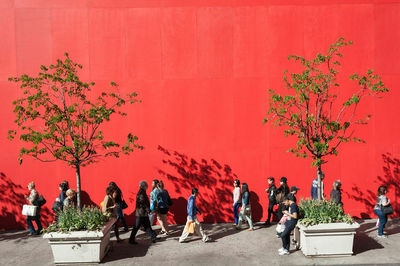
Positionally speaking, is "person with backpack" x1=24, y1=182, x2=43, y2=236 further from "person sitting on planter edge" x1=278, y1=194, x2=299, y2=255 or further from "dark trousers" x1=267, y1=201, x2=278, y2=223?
"person sitting on planter edge" x1=278, y1=194, x2=299, y2=255

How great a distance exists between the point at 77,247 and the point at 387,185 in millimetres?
9392

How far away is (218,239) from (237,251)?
104 centimetres

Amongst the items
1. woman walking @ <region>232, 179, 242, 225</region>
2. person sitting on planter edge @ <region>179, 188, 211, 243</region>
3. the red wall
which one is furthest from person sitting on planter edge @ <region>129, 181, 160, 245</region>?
woman walking @ <region>232, 179, 242, 225</region>

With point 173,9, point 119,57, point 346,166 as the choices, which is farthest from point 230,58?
point 346,166

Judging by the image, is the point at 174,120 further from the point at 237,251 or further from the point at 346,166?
the point at 346,166

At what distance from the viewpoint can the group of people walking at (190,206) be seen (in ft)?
27.7

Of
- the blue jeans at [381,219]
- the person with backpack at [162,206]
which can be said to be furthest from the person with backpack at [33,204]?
the blue jeans at [381,219]

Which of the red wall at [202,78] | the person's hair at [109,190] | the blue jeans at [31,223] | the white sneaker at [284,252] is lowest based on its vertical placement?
the white sneaker at [284,252]

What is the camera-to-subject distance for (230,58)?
10.4 meters

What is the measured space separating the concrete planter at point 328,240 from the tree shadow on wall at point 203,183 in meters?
3.43

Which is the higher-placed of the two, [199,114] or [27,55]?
[27,55]

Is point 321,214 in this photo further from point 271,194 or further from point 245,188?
point 245,188

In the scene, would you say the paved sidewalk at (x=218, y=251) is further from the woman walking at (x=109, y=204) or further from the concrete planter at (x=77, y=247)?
the woman walking at (x=109, y=204)

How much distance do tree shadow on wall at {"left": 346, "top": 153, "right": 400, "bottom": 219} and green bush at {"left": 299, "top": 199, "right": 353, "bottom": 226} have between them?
2991mm
